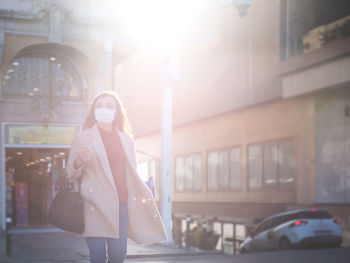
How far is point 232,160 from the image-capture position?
41031mm

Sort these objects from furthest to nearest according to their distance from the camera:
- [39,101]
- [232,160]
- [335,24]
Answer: [232,160] < [335,24] < [39,101]

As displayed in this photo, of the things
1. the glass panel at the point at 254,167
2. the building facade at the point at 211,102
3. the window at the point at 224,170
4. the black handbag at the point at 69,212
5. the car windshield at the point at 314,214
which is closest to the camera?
the black handbag at the point at 69,212

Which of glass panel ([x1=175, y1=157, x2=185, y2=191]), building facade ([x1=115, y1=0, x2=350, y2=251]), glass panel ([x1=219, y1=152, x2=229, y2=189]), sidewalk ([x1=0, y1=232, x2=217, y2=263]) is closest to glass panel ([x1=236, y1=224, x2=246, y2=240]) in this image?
building facade ([x1=115, y1=0, x2=350, y2=251])

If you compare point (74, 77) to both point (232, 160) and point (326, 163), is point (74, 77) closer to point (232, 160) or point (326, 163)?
point (326, 163)

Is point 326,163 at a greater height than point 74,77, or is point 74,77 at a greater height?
point 74,77

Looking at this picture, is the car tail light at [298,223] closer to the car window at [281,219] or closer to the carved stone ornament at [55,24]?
the car window at [281,219]

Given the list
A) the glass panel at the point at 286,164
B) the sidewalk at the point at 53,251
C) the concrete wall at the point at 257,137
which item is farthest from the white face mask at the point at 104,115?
the glass panel at the point at 286,164

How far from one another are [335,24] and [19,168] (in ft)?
45.5

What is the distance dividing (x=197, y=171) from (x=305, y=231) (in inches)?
1070

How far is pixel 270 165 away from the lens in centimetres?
3647

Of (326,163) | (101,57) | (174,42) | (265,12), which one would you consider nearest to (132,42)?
(101,57)

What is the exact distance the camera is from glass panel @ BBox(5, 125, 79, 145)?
762 inches

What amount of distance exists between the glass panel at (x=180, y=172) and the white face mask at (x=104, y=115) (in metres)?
44.3

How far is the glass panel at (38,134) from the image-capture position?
19344mm
